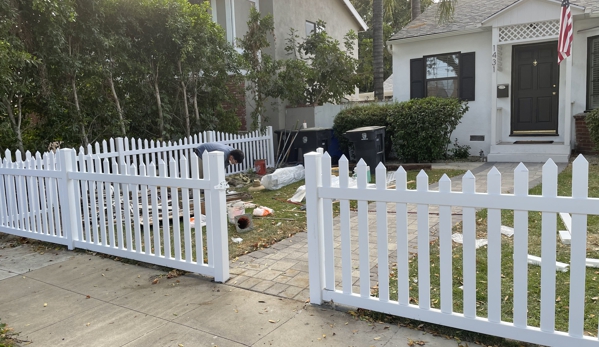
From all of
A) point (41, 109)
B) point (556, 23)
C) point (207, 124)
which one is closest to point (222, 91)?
point (207, 124)

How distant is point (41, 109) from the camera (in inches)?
378

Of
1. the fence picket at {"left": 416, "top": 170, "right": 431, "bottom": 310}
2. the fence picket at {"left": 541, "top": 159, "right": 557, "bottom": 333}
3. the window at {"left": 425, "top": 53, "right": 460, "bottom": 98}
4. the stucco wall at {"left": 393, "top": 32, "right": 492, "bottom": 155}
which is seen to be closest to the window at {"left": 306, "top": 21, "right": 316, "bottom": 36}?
the stucco wall at {"left": 393, "top": 32, "right": 492, "bottom": 155}

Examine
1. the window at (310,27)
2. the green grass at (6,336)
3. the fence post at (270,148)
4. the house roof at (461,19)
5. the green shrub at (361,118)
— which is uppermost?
the window at (310,27)

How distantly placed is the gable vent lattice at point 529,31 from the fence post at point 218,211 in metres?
9.63

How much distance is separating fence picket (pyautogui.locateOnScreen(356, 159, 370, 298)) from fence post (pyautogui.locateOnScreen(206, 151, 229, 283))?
1389 millimetres

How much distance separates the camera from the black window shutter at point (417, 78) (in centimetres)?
1357

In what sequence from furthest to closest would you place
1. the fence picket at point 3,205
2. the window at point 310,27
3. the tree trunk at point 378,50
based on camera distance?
1. the window at point 310,27
2. the tree trunk at point 378,50
3. the fence picket at point 3,205

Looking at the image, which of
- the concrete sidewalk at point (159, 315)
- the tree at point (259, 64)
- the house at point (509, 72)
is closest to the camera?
the concrete sidewalk at point (159, 315)

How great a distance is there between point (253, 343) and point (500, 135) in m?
10.9

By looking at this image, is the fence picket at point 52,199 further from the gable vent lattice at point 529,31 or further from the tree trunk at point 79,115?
the gable vent lattice at point 529,31

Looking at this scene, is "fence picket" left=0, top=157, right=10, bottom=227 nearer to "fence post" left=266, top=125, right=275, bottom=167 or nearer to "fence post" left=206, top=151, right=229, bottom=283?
"fence post" left=206, top=151, right=229, bottom=283

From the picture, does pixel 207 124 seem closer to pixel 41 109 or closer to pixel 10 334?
pixel 41 109

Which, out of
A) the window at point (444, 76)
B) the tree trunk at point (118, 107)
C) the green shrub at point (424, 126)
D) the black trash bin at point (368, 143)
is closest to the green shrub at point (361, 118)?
the green shrub at point (424, 126)

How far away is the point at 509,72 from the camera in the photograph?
12305 millimetres
